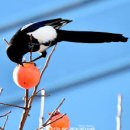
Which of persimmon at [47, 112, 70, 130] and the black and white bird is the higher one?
the black and white bird

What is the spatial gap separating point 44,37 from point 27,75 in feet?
0.87

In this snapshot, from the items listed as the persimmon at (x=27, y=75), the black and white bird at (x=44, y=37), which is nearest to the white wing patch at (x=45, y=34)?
the black and white bird at (x=44, y=37)

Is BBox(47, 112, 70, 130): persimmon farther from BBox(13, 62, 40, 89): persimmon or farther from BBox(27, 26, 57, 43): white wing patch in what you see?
BBox(27, 26, 57, 43): white wing patch

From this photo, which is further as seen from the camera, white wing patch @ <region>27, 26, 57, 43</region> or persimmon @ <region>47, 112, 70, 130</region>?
white wing patch @ <region>27, 26, 57, 43</region>

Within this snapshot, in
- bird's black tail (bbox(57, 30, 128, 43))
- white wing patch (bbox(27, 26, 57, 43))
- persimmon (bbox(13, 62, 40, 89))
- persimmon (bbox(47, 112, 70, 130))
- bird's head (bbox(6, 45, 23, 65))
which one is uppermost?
white wing patch (bbox(27, 26, 57, 43))

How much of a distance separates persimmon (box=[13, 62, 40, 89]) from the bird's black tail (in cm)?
19

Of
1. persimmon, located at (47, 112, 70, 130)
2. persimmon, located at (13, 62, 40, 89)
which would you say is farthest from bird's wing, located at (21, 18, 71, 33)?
persimmon, located at (47, 112, 70, 130)

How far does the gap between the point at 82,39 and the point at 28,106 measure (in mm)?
297

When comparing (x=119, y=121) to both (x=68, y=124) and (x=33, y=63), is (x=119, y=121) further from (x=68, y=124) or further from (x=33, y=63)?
(x=33, y=63)

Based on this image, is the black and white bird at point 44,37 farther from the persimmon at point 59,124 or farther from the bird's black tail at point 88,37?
the persimmon at point 59,124

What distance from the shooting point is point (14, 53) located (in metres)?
0.96

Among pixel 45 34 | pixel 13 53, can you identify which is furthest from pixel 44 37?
pixel 13 53

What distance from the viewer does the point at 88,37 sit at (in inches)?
37.9

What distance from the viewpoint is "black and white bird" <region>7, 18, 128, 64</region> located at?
0.93m
